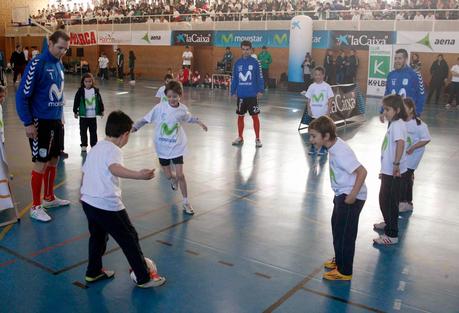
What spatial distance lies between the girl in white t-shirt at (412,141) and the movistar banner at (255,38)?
1981 centimetres

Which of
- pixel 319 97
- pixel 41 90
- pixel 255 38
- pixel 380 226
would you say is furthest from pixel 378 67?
pixel 41 90

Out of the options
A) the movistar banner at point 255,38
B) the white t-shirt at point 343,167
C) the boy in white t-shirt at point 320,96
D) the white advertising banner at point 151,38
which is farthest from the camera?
the white advertising banner at point 151,38

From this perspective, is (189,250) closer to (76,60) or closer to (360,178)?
(360,178)

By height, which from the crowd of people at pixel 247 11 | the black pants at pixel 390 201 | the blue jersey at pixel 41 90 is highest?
the crowd of people at pixel 247 11

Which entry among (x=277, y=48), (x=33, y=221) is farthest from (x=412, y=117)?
(x=277, y=48)

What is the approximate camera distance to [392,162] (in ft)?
16.5

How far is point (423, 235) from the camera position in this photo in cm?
542

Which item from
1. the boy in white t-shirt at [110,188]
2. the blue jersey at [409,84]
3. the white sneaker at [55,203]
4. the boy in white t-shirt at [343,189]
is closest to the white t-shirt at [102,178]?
the boy in white t-shirt at [110,188]

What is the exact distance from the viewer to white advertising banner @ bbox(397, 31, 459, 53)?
19797 millimetres

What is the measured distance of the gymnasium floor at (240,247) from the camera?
3865mm

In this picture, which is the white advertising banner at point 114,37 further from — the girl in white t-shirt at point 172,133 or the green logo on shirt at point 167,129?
the green logo on shirt at point 167,129

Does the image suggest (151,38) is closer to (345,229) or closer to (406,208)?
(406,208)

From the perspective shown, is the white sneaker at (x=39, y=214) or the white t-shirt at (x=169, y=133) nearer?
the white sneaker at (x=39, y=214)

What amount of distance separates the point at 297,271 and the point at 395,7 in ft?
68.7
